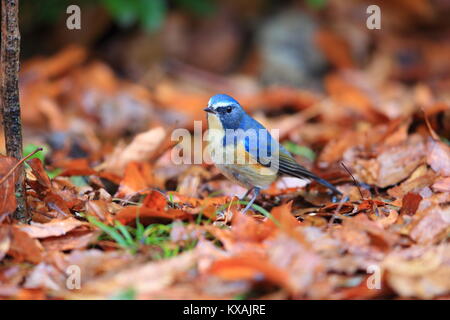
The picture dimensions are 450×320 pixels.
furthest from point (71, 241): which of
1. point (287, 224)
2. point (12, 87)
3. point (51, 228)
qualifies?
point (287, 224)

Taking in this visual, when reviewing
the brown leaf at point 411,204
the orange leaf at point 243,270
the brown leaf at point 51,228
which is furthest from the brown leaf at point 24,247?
the brown leaf at point 411,204

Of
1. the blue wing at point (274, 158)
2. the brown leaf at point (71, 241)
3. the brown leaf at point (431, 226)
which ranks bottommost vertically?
the brown leaf at point (71, 241)

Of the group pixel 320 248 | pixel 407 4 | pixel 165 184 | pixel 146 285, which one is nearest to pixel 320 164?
pixel 165 184

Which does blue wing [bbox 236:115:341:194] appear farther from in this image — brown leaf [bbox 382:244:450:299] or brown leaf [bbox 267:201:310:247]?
brown leaf [bbox 382:244:450:299]

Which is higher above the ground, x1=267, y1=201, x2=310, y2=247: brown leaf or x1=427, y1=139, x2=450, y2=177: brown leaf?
x1=427, y1=139, x2=450, y2=177: brown leaf

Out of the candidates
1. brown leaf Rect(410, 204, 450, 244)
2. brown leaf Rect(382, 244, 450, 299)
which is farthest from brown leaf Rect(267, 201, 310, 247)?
brown leaf Rect(410, 204, 450, 244)

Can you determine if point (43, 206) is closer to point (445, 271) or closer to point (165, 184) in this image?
point (165, 184)

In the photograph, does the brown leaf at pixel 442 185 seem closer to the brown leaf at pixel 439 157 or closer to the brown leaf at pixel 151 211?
the brown leaf at pixel 439 157
